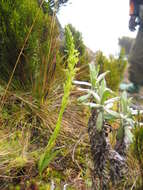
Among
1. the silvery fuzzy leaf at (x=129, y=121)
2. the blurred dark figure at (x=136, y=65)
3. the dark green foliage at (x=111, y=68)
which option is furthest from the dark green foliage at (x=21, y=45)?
the blurred dark figure at (x=136, y=65)

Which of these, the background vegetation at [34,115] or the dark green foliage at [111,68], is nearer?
the background vegetation at [34,115]

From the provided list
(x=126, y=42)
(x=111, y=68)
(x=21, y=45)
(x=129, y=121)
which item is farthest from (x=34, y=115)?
(x=126, y=42)

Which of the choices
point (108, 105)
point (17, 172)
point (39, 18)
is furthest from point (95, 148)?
point (39, 18)

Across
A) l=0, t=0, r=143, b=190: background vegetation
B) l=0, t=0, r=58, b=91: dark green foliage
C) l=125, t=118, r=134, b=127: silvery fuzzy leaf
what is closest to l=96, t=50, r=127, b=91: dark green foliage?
l=0, t=0, r=143, b=190: background vegetation

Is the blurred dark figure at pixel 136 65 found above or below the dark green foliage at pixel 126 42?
below

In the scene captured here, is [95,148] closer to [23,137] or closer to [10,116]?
[23,137]

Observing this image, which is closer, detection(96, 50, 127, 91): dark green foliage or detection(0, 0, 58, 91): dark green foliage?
detection(0, 0, 58, 91): dark green foliage

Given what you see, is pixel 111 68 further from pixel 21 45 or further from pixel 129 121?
pixel 129 121

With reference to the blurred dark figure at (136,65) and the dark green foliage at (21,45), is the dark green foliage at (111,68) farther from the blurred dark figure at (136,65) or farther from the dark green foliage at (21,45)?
the blurred dark figure at (136,65)

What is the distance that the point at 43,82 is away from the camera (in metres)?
2.04

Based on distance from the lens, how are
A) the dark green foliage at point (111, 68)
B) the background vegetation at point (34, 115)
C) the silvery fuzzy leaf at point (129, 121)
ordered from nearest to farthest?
the silvery fuzzy leaf at point (129, 121)
the background vegetation at point (34, 115)
the dark green foliage at point (111, 68)

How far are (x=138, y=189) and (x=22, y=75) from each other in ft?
4.71

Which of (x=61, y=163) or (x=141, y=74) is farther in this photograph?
(x=141, y=74)

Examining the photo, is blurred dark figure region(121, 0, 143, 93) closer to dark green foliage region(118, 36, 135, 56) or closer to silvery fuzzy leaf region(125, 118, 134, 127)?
Answer: silvery fuzzy leaf region(125, 118, 134, 127)
